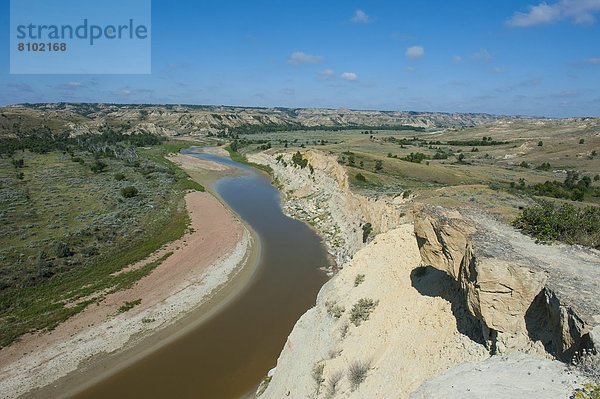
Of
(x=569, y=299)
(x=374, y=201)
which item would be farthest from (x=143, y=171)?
(x=569, y=299)

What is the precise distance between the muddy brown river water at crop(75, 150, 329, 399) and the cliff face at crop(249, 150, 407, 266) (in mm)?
2807

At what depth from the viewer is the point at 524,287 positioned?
28.4ft

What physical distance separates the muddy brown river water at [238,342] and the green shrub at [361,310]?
19.8ft

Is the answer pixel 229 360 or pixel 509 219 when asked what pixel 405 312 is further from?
pixel 229 360

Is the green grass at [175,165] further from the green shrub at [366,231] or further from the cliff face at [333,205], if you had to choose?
the green shrub at [366,231]

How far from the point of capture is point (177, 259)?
31.0 meters

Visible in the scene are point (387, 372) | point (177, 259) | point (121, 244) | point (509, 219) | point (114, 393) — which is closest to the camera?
point (387, 372)

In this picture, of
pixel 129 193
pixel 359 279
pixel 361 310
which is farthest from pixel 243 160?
pixel 361 310

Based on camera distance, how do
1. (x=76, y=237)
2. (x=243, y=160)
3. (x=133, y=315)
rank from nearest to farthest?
(x=133, y=315) < (x=76, y=237) < (x=243, y=160)

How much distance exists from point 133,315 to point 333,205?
25.9 meters

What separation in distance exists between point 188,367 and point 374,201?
19.1 metres

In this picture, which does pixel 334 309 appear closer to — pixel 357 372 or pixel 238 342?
pixel 357 372

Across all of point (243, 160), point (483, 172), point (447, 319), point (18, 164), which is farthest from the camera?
point (243, 160)

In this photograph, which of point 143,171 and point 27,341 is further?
point 143,171
